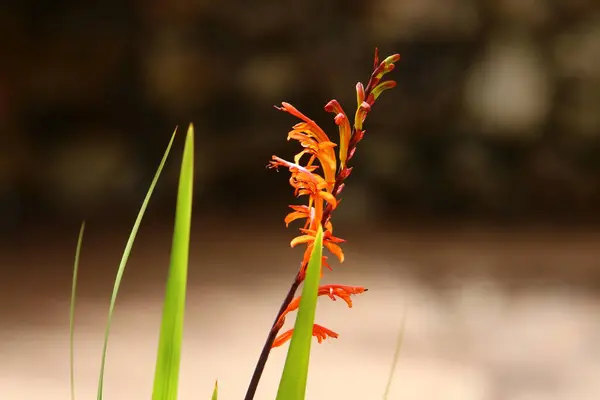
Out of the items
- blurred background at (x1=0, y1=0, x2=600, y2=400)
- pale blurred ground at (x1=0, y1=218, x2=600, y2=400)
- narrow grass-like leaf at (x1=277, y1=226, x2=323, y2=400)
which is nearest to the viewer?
narrow grass-like leaf at (x1=277, y1=226, x2=323, y2=400)


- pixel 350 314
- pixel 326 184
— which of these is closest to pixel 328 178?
pixel 326 184

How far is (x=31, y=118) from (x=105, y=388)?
104 cm

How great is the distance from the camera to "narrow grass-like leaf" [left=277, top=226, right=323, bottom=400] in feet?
0.65

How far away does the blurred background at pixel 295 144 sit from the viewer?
4.94 feet

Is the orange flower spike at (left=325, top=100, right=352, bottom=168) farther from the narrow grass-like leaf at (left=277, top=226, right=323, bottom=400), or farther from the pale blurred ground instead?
the pale blurred ground

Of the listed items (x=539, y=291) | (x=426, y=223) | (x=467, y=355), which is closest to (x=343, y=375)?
(x=467, y=355)

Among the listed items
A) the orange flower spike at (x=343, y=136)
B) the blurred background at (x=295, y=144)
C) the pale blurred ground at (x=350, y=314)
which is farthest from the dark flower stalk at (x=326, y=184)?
the blurred background at (x=295, y=144)

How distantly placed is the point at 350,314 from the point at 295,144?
2.61 feet

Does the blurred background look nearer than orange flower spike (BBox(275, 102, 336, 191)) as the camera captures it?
No

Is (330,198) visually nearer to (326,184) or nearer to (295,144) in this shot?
(326,184)

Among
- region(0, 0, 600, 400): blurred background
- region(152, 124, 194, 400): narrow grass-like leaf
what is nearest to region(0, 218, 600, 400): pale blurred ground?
region(0, 0, 600, 400): blurred background

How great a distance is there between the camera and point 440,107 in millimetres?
1959

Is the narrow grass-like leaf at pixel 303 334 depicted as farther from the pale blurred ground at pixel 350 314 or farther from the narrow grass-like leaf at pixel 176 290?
the pale blurred ground at pixel 350 314

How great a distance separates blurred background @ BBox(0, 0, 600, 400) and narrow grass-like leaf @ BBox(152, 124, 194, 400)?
1114mm
